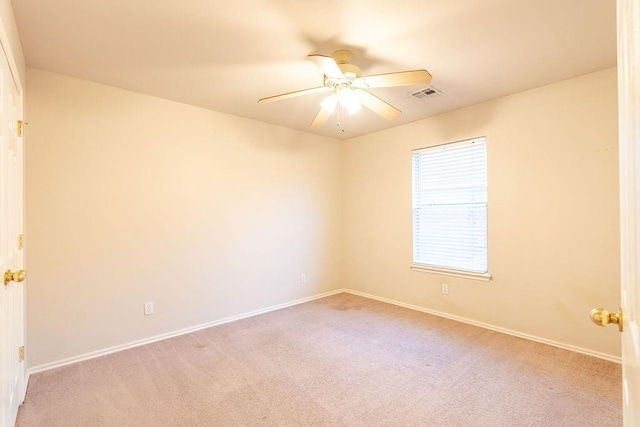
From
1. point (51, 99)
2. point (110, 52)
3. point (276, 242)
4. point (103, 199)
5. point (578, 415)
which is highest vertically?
point (110, 52)

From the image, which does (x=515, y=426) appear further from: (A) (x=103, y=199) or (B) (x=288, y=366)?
(A) (x=103, y=199)

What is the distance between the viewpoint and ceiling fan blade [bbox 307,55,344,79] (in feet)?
6.11

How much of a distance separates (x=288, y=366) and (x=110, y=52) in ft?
9.31

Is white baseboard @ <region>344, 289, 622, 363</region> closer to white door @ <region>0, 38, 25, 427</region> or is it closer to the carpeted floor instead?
the carpeted floor

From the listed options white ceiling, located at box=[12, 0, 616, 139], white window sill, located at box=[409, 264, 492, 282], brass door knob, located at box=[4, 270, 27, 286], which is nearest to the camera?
brass door knob, located at box=[4, 270, 27, 286]

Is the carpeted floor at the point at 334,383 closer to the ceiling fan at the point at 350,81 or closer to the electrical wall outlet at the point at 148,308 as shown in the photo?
the electrical wall outlet at the point at 148,308

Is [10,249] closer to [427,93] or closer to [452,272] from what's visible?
[427,93]

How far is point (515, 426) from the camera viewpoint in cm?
178

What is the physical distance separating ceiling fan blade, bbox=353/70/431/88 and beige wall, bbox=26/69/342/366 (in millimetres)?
2047

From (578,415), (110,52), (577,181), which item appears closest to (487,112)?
(577,181)

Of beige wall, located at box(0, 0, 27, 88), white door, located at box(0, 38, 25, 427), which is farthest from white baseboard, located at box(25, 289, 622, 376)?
beige wall, located at box(0, 0, 27, 88)

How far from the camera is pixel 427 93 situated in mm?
3059

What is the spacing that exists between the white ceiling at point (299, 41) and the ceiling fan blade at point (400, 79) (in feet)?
0.91

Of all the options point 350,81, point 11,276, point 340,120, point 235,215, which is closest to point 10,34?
point 11,276
